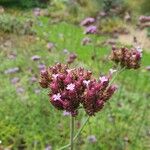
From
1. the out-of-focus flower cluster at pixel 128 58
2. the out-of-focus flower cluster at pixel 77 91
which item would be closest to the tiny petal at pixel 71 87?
the out-of-focus flower cluster at pixel 77 91

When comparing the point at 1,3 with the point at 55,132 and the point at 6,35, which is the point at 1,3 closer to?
the point at 6,35

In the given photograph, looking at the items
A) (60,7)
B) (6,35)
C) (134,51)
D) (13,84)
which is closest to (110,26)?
(60,7)

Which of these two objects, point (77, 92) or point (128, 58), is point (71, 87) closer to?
point (77, 92)

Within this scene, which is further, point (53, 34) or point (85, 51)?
point (53, 34)

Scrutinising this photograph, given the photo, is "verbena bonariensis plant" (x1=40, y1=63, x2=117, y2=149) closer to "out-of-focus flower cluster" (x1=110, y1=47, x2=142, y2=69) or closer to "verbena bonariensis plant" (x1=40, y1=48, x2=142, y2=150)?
"verbena bonariensis plant" (x1=40, y1=48, x2=142, y2=150)

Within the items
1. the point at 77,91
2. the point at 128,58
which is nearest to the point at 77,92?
the point at 77,91
